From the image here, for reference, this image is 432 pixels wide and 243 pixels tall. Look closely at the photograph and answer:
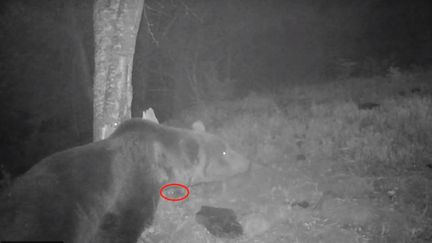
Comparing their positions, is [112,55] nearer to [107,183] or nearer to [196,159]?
[196,159]

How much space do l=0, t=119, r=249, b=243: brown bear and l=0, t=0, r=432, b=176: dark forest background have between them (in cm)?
1294

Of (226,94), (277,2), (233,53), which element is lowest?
(226,94)

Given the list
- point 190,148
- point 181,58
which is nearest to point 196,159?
point 190,148

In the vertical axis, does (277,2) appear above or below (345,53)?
above

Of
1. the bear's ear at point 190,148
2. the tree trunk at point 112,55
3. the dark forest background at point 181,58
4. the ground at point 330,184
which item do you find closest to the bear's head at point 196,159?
the bear's ear at point 190,148

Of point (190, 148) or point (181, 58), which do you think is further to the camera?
point (181, 58)

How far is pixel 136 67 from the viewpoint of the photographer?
20.4 m

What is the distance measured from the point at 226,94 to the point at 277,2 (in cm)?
1049

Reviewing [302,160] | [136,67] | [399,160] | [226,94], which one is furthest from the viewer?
[136,67]

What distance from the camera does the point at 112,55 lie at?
218 inches

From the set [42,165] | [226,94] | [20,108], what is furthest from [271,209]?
[20,108]

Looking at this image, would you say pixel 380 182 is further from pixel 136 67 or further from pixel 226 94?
pixel 136 67

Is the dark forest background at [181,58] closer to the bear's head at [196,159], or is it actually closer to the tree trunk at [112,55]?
the tree trunk at [112,55]

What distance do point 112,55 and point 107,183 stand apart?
2.62 metres
